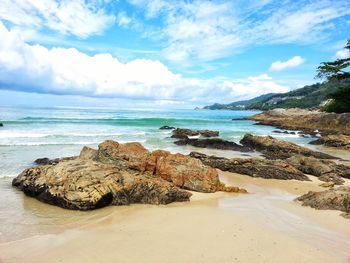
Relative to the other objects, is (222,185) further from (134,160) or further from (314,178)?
(314,178)

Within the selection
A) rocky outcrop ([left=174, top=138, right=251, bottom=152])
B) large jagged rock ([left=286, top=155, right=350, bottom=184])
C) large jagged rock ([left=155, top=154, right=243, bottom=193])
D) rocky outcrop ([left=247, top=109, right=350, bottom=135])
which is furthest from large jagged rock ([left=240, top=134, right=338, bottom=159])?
rocky outcrop ([left=247, top=109, right=350, bottom=135])

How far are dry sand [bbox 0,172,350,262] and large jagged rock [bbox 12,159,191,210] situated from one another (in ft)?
1.25

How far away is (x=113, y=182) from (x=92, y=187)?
0.61 meters

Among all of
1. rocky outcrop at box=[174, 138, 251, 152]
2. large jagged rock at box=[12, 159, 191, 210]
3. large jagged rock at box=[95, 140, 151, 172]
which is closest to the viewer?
large jagged rock at box=[12, 159, 191, 210]

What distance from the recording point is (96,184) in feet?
30.4

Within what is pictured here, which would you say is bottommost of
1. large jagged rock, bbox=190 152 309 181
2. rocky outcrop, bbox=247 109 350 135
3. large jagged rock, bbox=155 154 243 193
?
rocky outcrop, bbox=247 109 350 135

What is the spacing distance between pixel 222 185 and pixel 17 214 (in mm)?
6310

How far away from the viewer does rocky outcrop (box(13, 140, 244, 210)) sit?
9109 millimetres

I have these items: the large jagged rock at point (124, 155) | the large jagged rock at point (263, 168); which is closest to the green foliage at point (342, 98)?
the large jagged rock at point (263, 168)

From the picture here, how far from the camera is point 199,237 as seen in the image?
7117mm

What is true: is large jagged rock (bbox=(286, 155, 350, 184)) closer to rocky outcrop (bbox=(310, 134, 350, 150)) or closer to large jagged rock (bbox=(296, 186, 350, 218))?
large jagged rock (bbox=(296, 186, 350, 218))

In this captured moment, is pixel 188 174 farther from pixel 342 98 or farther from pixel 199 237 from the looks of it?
pixel 342 98

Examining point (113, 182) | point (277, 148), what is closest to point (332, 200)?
point (113, 182)

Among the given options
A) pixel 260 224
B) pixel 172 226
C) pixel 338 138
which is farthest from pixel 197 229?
pixel 338 138
